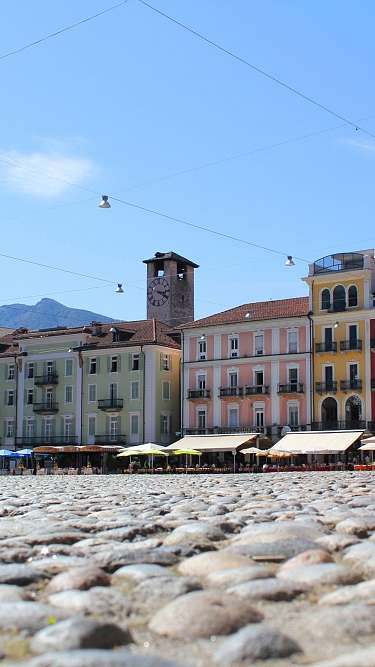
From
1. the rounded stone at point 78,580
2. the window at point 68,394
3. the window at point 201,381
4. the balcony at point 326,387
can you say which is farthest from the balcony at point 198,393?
the rounded stone at point 78,580

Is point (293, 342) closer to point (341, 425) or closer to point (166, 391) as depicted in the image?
point (341, 425)

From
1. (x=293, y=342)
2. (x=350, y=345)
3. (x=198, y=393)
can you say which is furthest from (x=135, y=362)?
(x=350, y=345)

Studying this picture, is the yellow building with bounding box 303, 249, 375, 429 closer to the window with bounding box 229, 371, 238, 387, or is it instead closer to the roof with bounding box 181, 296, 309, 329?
the roof with bounding box 181, 296, 309, 329

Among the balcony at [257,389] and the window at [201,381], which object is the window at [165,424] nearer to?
the window at [201,381]

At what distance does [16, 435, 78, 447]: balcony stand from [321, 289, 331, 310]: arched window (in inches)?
876

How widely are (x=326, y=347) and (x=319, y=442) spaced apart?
Answer: 1378 centimetres

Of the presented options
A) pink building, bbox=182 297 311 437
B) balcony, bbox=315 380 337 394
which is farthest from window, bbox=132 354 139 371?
balcony, bbox=315 380 337 394

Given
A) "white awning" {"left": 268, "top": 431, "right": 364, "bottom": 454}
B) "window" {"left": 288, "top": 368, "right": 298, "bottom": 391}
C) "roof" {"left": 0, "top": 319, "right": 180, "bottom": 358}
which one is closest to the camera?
"white awning" {"left": 268, "top": 431, "right": 364, "bottom": 454}

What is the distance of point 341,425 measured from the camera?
62688 mm

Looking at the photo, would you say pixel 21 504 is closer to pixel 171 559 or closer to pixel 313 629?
pixel 171 559

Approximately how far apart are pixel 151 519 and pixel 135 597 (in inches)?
170

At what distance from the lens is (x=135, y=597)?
4.27m

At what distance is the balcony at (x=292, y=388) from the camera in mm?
65062

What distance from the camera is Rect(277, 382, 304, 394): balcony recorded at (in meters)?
65.1
